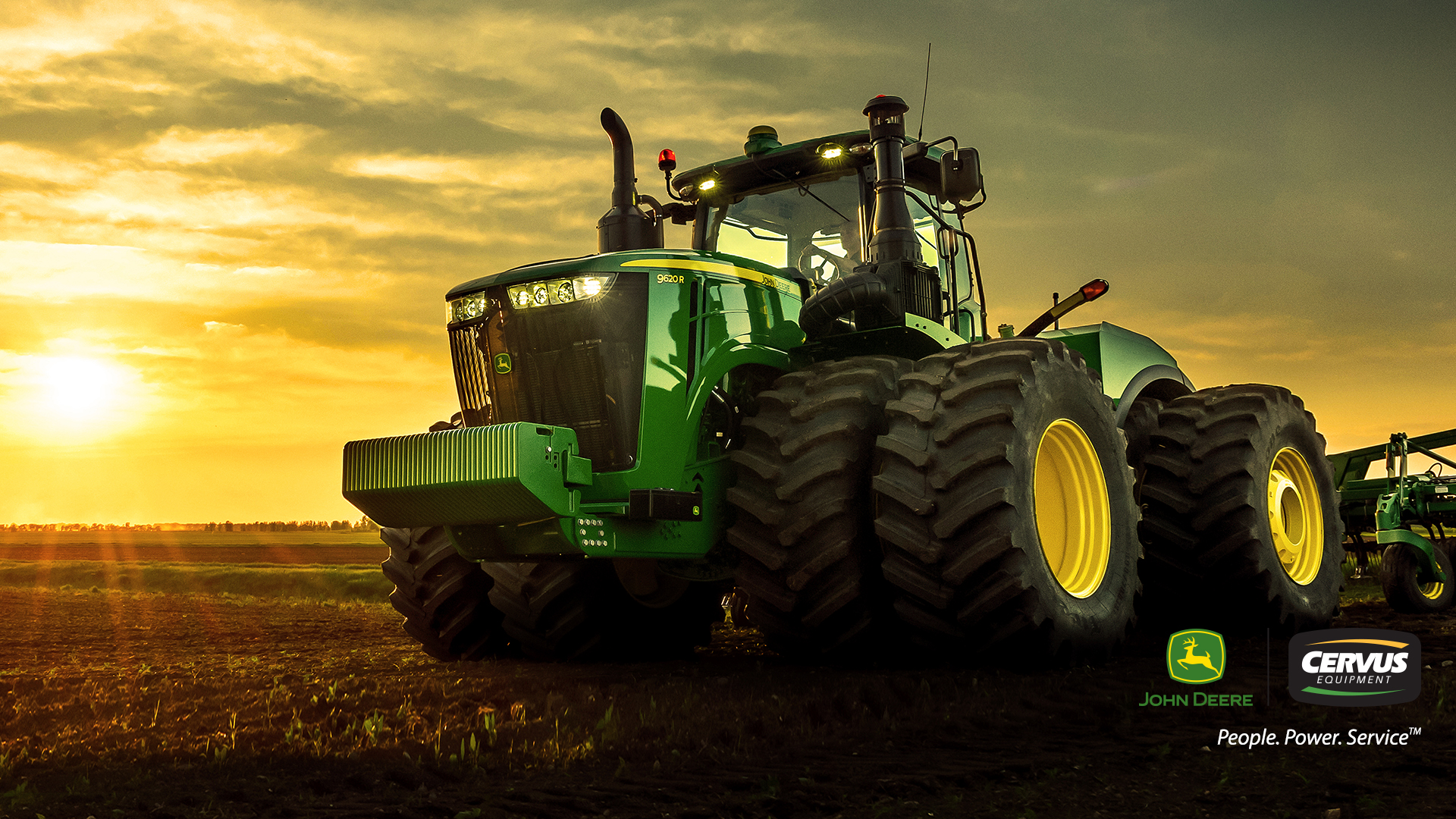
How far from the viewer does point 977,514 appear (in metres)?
5.69

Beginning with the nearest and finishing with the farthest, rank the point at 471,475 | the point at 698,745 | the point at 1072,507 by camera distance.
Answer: the point at 698,745, the point at 471,475, the point at 1072,507

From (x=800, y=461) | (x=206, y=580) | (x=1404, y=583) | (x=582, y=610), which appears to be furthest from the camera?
(x=206, y=580)

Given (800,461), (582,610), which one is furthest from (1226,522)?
(582,610)

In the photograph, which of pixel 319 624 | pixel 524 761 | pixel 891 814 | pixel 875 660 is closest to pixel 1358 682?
pixel 875 660

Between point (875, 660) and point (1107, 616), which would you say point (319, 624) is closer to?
point (875, 660)

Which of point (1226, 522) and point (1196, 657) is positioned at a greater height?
point (1226, 522)

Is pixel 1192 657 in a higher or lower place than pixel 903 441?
lower

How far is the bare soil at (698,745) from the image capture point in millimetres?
4016

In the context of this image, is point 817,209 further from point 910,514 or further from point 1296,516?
point 1296,516

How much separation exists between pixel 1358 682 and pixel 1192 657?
3.34ft

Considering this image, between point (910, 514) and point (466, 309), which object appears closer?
point (910, 514)

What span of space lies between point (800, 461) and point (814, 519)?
0.32 meters

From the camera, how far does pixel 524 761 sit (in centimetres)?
456

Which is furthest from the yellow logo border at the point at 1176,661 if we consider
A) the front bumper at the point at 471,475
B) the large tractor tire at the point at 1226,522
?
the front bumper at the point at 471,475
